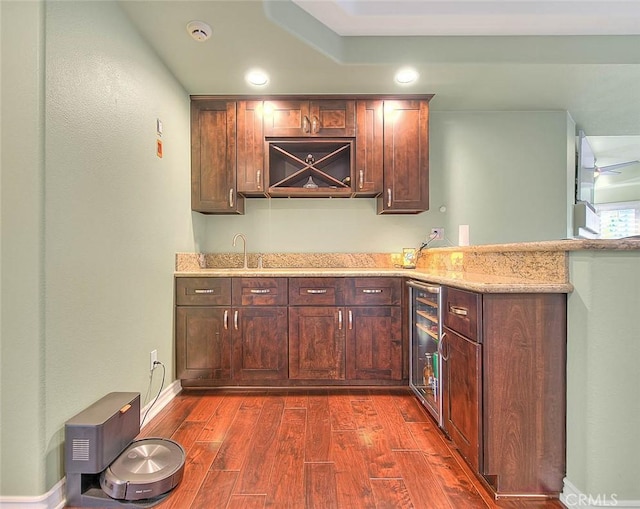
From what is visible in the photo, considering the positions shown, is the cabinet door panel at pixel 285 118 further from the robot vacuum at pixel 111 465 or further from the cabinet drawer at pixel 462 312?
the robot vacuum at pixel 111 465

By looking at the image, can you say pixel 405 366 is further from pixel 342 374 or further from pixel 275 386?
pixel 275 386

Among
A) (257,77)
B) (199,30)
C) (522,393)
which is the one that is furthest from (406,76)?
(522,393)

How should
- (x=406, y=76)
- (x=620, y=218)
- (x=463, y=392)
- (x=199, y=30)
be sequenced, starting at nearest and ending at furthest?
1. (x=463, y=392)
2. (x=199, y=30)
3. (x=406, y=76)
4. (x=620, y=218)

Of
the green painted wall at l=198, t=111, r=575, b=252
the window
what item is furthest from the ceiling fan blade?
the green painted wall at l=198, t=111, r=575, b=252

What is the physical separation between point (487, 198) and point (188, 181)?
281 centimetres

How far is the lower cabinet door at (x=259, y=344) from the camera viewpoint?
257 centimetres

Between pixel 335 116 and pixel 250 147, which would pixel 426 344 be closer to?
pixel 335 116

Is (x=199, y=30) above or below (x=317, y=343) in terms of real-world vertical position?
above

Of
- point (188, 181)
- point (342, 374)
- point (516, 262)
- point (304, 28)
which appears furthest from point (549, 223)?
point (188, 181)

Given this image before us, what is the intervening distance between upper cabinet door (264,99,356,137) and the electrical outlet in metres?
1.23

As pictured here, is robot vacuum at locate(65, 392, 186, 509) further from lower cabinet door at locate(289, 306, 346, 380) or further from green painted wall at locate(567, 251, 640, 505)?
green painted wall at locate(567, 251, 640, 505)

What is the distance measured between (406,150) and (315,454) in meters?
2.38

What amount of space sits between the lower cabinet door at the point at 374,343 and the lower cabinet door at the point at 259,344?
52cm

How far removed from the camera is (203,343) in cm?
257
